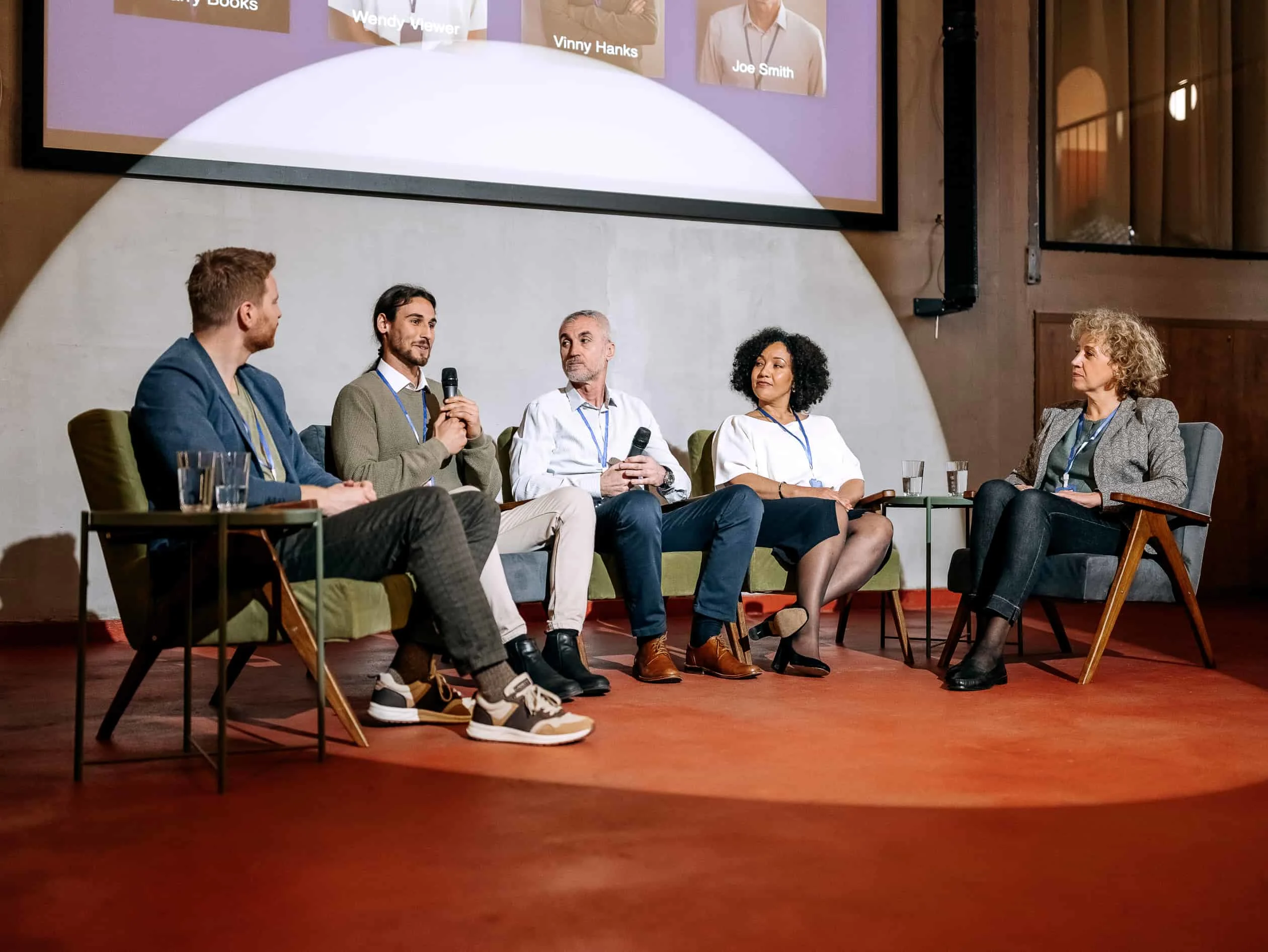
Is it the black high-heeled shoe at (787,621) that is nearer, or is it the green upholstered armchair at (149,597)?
the green upholstered armchair at (149,597)

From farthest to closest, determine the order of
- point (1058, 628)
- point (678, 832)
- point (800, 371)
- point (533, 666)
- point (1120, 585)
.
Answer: point (800, 371) → point (1058, 628) → point (1120, 585) → point (533, 666) → point (678, 832)

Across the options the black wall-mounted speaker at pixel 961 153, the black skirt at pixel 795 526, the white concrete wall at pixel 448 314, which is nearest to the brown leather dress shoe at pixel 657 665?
the black skirt at pixel 795 526

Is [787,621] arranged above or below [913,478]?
below

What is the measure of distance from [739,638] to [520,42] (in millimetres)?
2907

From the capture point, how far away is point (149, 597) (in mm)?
2350

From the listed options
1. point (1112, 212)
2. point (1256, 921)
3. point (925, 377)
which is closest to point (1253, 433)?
point (1112, 212)

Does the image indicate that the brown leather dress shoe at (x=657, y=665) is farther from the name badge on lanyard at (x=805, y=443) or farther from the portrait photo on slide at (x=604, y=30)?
the portrait photo on slide at (x=604, y=30)

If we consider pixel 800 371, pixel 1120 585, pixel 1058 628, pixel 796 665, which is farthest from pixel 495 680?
pixel 1058 628

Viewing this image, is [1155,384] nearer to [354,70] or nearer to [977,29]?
[977,29]

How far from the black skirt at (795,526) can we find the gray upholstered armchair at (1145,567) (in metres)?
0.45

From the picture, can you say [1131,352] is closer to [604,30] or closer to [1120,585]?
[1120,585]

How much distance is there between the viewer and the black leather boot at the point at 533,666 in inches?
110

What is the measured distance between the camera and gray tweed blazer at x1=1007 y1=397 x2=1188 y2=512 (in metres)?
3.44

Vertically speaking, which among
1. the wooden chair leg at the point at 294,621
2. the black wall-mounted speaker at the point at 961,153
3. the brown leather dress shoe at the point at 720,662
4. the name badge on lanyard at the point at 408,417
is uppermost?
the black wall-mounted speaker at the point at 961,153
